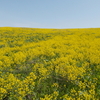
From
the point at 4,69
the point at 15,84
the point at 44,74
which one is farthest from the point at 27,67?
the point at 15,84

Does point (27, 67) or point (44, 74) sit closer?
point (44, 74)

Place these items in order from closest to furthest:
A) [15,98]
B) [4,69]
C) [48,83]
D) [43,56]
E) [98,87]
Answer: [15,98]
[98,87]
[48,83]
[4,69]
[43,56]

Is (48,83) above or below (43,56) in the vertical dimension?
below

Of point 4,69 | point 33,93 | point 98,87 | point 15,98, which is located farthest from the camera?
point 4,69

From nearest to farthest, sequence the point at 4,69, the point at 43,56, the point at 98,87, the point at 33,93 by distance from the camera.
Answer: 1. the point at 33,93
2. the point at 98,87
3. the point at 4,69
4. the point at 43,56

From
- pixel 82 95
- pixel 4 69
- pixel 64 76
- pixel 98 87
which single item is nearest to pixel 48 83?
pixel 64 76

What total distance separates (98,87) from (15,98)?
12.8 feet

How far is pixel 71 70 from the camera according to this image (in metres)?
6.55

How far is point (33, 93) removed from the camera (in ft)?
17.6

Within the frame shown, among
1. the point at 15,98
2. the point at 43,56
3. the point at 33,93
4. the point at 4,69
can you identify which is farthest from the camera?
the point at 43,56

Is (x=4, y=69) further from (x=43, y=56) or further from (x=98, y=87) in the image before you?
(x=98, y=87)

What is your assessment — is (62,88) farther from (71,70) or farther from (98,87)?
(98,87)

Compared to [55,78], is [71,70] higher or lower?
higher

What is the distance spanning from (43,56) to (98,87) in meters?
5.40
